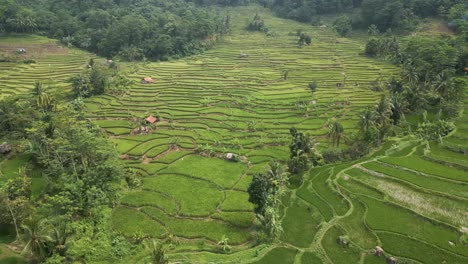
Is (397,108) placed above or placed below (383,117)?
above

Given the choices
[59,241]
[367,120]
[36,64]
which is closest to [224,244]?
[59,241]

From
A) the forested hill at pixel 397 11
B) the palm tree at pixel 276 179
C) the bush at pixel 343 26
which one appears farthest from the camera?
the bush at pixel 343 26

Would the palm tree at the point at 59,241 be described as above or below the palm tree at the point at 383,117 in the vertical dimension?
below

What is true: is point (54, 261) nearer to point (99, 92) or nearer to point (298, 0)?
point (99, 92)

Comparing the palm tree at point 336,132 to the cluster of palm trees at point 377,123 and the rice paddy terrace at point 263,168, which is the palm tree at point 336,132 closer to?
the rice paddy terrace at point 263,168

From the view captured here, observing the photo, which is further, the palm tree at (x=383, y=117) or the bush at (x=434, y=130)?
the bush at (x=434, y=130)

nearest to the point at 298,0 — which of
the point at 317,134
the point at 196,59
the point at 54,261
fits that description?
the point at 196,59

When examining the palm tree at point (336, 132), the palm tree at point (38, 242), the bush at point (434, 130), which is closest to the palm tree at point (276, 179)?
the palm tree at point (336, 132)

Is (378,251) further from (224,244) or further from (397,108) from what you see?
(397,108)
